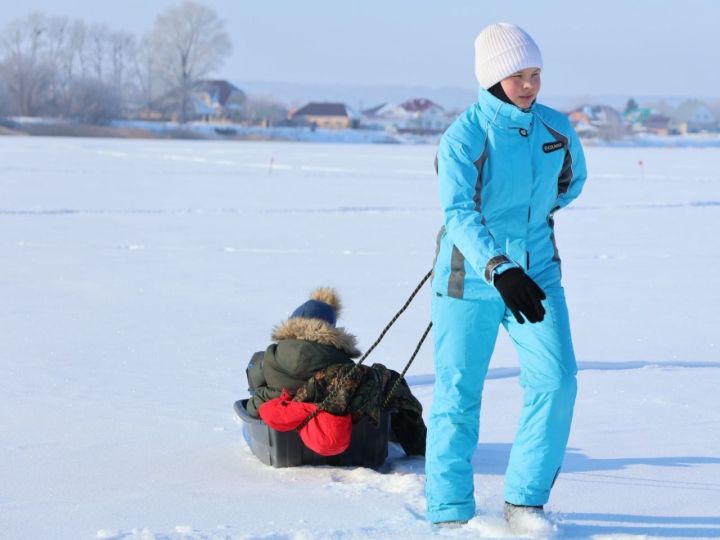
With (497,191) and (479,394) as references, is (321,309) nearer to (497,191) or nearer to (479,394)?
(479,394)

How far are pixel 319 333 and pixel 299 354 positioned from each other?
0.10 metres

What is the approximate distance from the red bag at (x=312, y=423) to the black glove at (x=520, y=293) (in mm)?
Answer: 1005

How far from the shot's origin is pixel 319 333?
3.88 m

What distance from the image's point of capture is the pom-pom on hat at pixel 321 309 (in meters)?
3.99

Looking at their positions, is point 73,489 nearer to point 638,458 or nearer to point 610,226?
point 638,458

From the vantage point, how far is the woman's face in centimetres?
316

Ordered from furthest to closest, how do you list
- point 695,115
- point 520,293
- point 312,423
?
point 695,115
point 312,423
point 520,293

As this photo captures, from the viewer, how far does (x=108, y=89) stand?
287 ft

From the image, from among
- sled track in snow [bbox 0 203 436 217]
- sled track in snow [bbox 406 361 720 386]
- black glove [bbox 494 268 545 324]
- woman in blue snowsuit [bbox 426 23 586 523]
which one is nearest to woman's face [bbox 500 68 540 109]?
woman in blue snowsuit [bbox 426 23 586 523]

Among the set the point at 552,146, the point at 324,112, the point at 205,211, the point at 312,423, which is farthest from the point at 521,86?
the point at 324,112

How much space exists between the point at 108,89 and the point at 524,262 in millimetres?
87596

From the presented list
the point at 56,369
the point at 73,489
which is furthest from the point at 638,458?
the point at 56,369

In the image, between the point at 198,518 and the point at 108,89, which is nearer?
the point at 198,518

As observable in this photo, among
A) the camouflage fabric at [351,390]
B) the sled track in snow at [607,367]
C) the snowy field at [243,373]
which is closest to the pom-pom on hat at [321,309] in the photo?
the camouflage fabric at [351,390]
